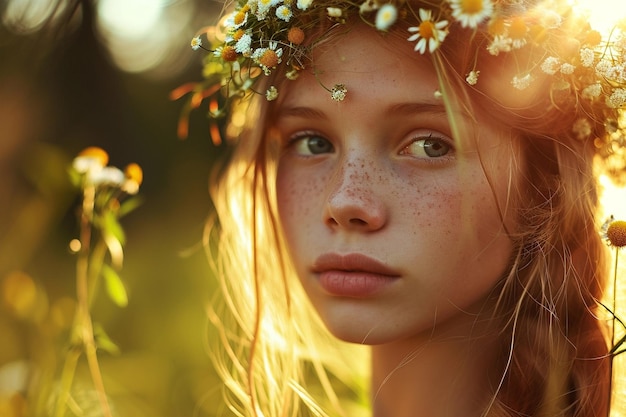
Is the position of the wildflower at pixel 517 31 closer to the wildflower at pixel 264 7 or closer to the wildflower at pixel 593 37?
the wildflower at pixel 593 37

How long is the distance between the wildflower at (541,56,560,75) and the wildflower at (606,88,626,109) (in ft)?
0.55

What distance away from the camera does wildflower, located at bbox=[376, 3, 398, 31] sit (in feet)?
5.29

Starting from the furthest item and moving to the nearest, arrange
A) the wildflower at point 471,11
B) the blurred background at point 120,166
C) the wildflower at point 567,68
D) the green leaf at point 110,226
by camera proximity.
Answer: the blurred background at point 120,166 < the green leaf at point 110,226 < the wildflower at point 567,68 < the wildflower at point 471,11

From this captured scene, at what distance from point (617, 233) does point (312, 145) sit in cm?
74

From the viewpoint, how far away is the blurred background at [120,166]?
7.66 ft

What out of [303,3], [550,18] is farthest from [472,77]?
[303,3]

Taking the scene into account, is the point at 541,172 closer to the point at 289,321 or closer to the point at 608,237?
the point at 608,237

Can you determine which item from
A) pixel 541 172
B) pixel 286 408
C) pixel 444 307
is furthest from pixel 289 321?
pixel 541 172

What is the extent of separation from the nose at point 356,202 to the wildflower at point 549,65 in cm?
43

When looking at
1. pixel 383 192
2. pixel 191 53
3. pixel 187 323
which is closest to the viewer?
pixel 383 192

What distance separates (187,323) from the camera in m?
3.53

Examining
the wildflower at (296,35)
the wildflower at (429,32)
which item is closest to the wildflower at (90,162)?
the wildflower at (296,35)

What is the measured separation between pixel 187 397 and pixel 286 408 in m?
1.27

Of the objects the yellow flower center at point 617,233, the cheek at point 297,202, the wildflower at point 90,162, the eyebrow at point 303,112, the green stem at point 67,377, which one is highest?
the eyebrow at point 303,112
